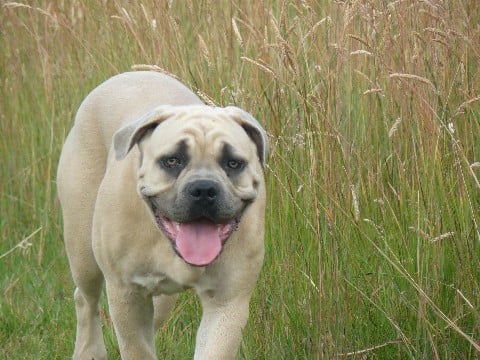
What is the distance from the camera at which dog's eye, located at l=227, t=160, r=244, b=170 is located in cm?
479

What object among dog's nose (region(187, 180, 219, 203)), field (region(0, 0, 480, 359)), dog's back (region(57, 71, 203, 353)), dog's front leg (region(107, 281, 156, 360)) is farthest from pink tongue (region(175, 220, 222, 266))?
dog's back (region(57, 71, 203, 353))

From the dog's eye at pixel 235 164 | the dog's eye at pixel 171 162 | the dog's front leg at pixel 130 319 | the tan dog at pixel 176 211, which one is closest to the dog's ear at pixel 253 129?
the tan dog at pixel 176 211

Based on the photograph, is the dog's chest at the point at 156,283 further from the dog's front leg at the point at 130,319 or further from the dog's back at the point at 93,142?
the dog's back at the point at 93,142

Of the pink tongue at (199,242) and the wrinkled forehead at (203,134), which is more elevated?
the wrinkled forehead at (203,134)

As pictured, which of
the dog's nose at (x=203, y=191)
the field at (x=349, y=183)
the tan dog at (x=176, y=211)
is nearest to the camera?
the dog's nose at (x=203, y=191)

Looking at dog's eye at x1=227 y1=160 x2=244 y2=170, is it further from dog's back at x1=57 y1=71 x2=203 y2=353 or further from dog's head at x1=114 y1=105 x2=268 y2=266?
dog's back at x1=57 y1=71 x2=203 y2=353

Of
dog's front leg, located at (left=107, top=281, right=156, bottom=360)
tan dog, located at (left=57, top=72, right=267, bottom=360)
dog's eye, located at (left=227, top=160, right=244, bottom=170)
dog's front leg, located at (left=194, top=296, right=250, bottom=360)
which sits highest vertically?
dog's eye, located at (left=227, top=160, right=244, bottom=170)

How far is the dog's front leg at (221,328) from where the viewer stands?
4883 mm

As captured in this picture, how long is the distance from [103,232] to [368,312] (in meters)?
1.26

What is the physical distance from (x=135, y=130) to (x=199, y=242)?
53 centimetres

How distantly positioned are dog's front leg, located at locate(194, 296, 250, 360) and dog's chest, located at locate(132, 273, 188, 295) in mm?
152

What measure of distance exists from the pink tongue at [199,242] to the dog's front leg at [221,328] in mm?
348

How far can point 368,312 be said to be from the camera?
218 inches

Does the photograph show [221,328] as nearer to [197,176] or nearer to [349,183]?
[197,176]
